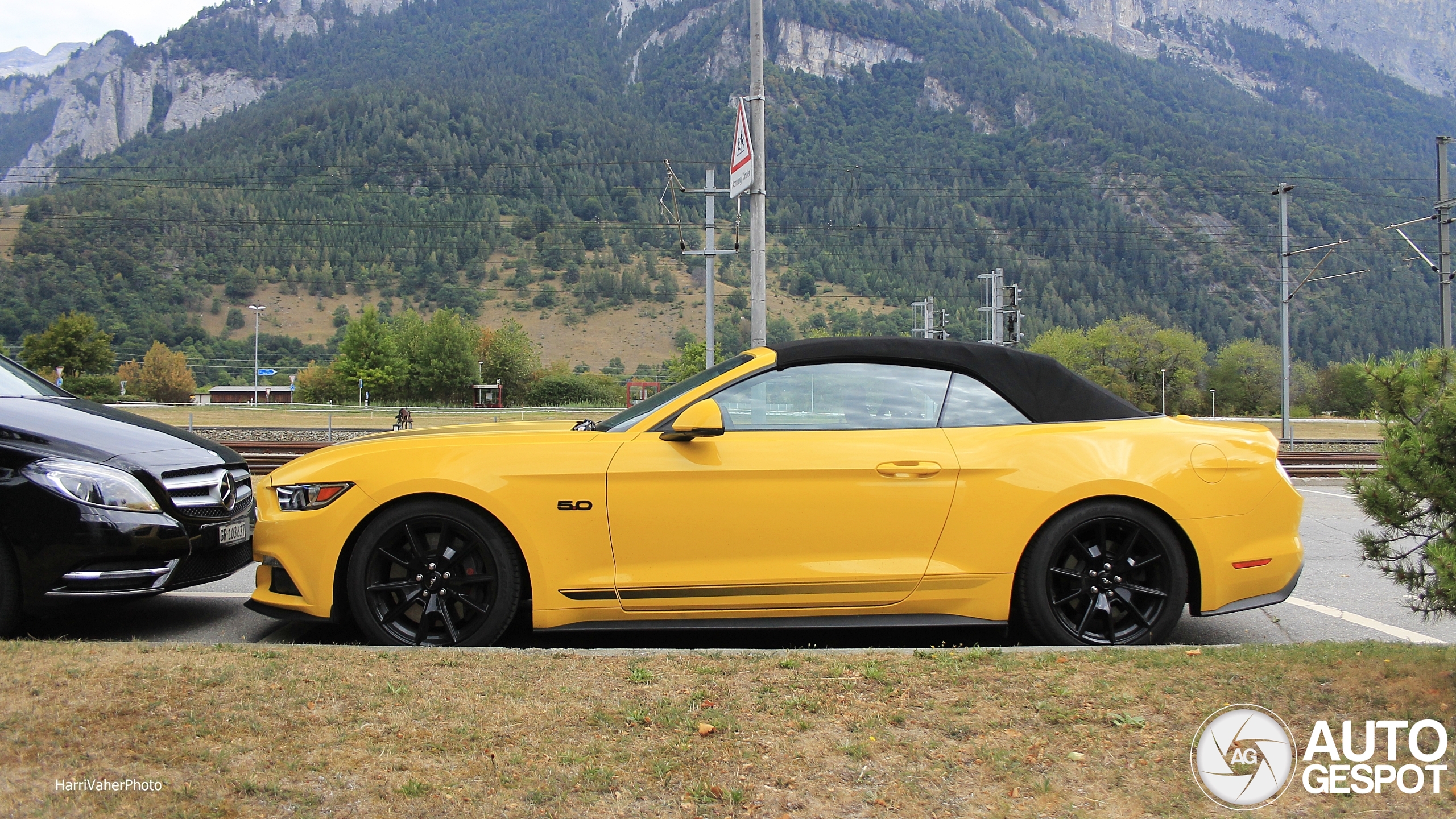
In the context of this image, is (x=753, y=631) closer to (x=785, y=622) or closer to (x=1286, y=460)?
(x=785, y=622)

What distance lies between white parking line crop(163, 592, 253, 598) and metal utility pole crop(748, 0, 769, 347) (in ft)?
26.6

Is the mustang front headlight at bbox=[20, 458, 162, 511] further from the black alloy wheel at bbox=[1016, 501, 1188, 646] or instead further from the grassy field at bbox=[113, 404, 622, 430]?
the grassy field at bbox=[113, 404, 622, 430]

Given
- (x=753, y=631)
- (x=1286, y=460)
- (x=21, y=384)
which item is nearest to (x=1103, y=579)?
(x=753, y=631)

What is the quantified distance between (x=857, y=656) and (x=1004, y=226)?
5725 inches

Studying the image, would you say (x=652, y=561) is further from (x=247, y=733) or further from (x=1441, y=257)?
(x=1441, y=257)

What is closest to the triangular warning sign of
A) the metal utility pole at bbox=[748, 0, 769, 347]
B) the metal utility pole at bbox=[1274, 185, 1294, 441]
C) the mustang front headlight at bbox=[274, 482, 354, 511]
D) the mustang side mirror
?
the metal utility pole at bbox=[748, 0, 769, 347]

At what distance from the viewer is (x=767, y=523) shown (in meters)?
4.06

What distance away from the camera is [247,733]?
9.41ft

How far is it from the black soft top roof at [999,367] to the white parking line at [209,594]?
12.4ft

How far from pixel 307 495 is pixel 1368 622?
220 inches

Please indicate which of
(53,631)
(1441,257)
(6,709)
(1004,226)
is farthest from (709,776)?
(1004,226)

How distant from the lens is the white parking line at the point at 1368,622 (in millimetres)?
4727

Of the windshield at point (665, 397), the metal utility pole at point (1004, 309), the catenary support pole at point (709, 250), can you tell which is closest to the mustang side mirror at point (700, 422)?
the windshield at point (665, 397)
